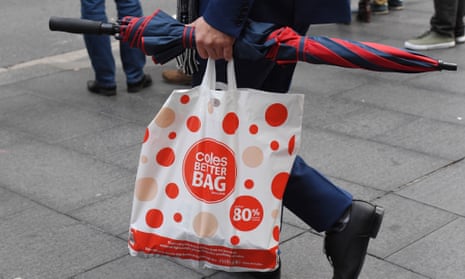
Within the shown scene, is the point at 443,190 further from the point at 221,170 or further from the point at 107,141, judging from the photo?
the point at 107,141

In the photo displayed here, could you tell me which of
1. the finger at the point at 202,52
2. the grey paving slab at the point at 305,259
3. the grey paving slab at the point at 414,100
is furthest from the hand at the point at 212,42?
the grey paving slab at the point at 414,100

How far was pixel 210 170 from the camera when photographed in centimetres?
300

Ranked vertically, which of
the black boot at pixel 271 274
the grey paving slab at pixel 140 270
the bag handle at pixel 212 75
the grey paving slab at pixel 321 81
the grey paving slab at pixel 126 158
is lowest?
the grey paving slab at pixel 321 81

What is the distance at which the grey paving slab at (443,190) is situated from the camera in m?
4.34

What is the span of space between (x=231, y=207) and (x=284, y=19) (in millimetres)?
726

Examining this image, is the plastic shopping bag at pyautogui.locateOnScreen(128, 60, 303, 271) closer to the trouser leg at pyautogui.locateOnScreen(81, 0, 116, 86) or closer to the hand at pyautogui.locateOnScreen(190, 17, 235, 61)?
the hand at pyautogui.locateOnScreen(190, 17, 235, 61)

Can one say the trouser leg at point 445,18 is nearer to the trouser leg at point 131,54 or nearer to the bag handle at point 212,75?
the trouser leg at point 131,54

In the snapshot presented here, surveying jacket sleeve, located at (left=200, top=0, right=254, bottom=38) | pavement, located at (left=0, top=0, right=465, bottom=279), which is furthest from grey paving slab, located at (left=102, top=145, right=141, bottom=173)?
jacket sleeve, located at (left=200, top=0, right=254, bottom=38)

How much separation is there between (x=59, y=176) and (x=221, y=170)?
6.80ft

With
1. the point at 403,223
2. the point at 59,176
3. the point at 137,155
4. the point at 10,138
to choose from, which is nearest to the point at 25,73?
the point at 10,138

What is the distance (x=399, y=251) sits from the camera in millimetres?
3824

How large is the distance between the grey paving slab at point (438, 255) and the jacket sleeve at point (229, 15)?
1.40 meters

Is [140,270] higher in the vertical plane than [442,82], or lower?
higher

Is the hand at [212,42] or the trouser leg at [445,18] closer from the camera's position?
the hand at [212,42]
